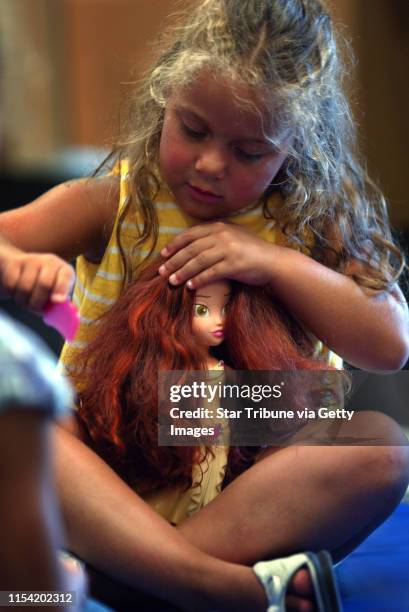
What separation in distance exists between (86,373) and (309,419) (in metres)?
0.17

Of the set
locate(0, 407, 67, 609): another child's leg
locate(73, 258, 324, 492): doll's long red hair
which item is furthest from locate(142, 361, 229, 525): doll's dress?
locate(0, 407, 67, 609): another child's leg

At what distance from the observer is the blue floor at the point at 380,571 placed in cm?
73

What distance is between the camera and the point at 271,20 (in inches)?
29.2

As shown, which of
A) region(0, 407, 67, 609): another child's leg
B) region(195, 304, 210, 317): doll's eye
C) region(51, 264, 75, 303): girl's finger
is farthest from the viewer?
region(195, 304, 210, 317): doll's eye

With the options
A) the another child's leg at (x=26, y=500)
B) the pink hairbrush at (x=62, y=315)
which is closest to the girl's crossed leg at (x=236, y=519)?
the pink hairbrush at (x=62, y=315)

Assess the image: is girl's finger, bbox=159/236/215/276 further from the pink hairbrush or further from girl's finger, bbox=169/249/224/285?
the pink hairbrush

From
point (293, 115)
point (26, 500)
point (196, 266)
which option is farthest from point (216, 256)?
point (26, 500)

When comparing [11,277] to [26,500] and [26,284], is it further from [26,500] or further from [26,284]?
[26,500]

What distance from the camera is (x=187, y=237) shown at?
0.77 meters

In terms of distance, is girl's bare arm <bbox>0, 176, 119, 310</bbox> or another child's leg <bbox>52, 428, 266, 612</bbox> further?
girl's bare arm <bbox>0, 176, 119, 310</bbox>

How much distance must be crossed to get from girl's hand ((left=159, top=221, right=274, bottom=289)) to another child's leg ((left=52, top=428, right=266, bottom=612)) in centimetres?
16

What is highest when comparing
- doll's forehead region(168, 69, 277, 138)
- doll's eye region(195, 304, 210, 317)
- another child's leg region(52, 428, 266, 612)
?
doll's forehead region(168, 69, 277, 138)

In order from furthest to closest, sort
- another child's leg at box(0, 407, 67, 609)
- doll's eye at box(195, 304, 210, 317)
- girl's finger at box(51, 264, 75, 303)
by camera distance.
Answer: doll's eye at box(195, 304, 210, 317) < girl's finger at box(51, 264, 75, 303) < another child's leg at box(0, 407, 67, 609)

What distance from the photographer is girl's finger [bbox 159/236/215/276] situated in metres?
0.75
